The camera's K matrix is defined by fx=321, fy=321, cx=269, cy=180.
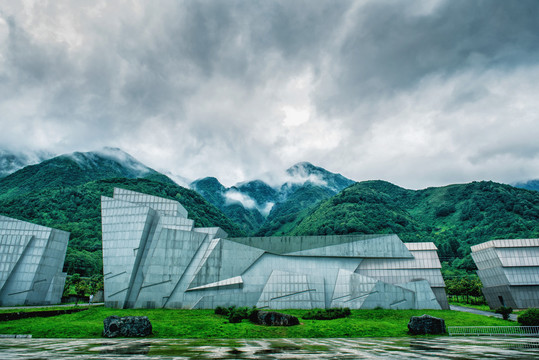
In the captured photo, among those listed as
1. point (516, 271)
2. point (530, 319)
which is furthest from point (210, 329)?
point (516, 271)

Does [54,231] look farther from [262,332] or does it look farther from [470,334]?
[470,334]

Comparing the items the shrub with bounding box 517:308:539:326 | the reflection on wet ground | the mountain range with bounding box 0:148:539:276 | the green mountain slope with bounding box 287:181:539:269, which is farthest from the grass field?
the green mountain slope with bounding box 287:181:539:269

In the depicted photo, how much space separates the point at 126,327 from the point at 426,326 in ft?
69.3

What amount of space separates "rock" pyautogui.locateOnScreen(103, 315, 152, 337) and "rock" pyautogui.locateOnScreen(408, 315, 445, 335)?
19.0 m

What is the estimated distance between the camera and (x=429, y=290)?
39.7m

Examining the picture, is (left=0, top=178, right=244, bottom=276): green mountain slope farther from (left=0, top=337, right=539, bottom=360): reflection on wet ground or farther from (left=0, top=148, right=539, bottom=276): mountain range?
(left=0, top=337, right=539, bottom=360): reflection on wet ground

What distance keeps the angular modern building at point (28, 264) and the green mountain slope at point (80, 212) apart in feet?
126

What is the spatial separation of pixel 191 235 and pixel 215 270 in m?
5.29

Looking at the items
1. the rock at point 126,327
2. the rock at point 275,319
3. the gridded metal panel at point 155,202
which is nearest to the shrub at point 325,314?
the rock at point 275,319

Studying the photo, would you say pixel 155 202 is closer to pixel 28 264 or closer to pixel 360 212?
pixel 28 264

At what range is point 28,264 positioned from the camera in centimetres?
4338

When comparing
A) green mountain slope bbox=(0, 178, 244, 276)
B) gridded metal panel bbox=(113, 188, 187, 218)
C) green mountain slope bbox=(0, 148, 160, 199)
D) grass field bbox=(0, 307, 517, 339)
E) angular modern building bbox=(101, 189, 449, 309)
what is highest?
green mountain slope bbox=(0, 148, 160, 199)

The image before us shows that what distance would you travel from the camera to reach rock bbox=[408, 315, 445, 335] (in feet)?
77.5

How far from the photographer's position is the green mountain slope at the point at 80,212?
82.8 meters
